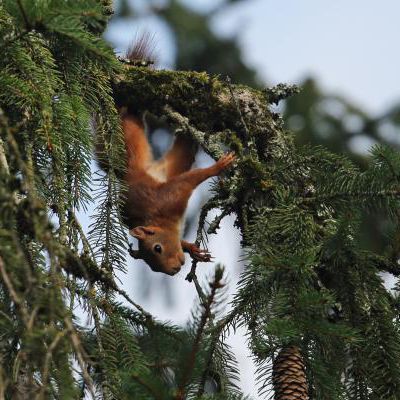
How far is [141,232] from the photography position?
12.6 ft

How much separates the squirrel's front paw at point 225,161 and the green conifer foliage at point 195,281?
327 millimetres

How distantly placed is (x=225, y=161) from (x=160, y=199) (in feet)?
2.75

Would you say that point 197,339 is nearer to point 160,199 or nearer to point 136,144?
point 136,144

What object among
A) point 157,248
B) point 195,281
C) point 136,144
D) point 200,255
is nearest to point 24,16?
point 195,281

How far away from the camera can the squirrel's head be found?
154 inches

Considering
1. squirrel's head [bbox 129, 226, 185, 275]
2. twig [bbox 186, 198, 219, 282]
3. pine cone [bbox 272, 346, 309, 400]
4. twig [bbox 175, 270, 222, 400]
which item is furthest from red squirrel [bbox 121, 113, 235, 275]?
twig [bbox 175, 270, 222, 400]

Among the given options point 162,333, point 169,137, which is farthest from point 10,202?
point 169,137

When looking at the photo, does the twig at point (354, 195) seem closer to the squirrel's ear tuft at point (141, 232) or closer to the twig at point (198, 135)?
Result: the twig at point (198, 135)

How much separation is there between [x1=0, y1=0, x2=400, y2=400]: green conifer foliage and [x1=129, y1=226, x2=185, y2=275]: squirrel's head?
1109 mm

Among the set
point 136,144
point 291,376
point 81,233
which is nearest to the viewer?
point 291,376

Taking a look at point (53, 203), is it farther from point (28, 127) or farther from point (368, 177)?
point (368, 177)

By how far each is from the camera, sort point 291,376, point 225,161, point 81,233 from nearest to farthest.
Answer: point 291,376, point 81,233, point 225,161

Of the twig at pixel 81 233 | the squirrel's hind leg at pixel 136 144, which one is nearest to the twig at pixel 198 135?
the squirrel's hind leg at pixel 136 144

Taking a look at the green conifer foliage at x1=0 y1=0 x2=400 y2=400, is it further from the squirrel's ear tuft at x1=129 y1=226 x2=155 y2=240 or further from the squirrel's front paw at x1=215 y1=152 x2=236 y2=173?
the squirrel's ear tuft at x1=129 y1=226 x2=155 y2=240
